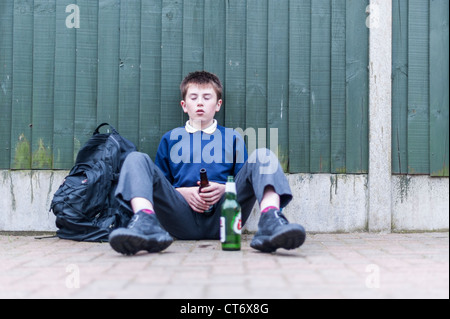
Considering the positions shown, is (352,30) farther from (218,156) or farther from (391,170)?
(218,156)

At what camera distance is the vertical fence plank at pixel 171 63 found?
12.0ft

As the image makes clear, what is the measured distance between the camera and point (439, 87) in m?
3.68

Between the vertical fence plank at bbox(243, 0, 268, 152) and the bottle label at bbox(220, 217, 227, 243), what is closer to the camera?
the bottle label at bbox(220, 217, 227, 243)

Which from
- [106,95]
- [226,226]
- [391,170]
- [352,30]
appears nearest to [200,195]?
[226,226]

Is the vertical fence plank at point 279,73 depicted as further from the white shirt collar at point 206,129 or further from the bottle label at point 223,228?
the bottle label at point 223,228

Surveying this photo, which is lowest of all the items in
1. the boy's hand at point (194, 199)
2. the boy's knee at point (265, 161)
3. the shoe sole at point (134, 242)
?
the shoe sole at point (134, 242)

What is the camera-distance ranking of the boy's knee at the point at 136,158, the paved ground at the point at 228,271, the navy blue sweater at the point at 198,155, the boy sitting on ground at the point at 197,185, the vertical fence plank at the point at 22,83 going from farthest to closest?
the vertical fence plank at the point at 22,83
the navy blue sweater at the point at 198,155
the boy's knee at the point at 136,158
the boy sitting on ground at the point at 197,185
the paved ground at the point at 228,271

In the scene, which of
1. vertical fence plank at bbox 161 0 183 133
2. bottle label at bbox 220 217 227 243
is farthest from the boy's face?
bottle label at bbox 220 217 227 243

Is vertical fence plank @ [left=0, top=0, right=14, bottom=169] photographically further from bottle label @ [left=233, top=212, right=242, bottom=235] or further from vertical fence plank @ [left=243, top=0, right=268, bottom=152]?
bottle label @ [left=233, top=212, right=242, bottom=235]

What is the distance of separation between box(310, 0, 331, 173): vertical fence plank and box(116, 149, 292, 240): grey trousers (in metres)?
0.81

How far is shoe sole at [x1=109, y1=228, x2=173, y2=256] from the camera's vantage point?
7.73 ft

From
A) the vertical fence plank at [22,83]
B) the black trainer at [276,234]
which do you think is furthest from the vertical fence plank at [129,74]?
the black trainer at [276,234]

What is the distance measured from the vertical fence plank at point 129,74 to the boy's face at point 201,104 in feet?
1.76

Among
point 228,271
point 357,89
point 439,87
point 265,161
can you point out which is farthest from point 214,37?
point 228,271
